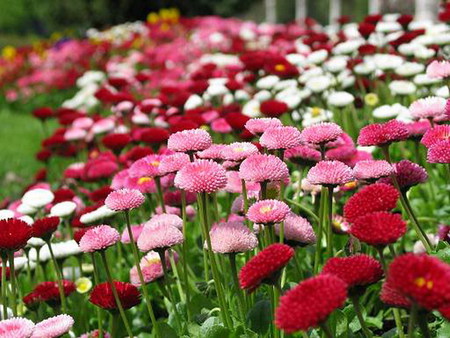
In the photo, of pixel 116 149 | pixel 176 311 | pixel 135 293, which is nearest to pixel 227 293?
pixel 176 311

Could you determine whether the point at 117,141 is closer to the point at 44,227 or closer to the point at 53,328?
the point at 44,227

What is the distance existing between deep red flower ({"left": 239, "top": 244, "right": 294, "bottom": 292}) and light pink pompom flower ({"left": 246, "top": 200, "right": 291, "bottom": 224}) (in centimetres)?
18

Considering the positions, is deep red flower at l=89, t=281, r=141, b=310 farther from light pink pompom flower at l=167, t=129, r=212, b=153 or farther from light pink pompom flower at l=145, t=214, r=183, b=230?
light pink pompom flower at l=167, t=129, r=212, b=153

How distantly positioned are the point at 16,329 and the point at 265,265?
527 mm

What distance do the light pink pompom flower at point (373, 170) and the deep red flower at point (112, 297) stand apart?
619 mm

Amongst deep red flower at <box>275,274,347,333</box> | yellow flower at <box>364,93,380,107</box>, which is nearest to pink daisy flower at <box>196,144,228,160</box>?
deep red flower at <box>275,274,347,333</box>

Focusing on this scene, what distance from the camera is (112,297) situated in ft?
5.37

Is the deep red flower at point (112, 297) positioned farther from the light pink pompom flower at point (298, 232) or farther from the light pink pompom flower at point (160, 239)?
the light pink pompom flower at point (298, 232)

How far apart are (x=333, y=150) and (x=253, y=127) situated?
0.54 metres

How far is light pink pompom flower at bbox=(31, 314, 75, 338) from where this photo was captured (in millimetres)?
1449

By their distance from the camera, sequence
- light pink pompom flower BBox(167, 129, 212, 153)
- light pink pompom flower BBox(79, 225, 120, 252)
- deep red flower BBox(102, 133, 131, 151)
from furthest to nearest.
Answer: deep red flower BBox(102, 133, 131, 151), light pink pompom flower BBox(167, 129, 212, 153), light pink pompom flower BBox(79, 225, 120, 252)

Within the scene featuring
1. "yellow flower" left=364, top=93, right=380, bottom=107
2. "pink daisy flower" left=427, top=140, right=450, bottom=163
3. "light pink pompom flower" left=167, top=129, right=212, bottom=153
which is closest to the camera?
"pink daisy flower" left=427, top=140, right=450, bottom=163

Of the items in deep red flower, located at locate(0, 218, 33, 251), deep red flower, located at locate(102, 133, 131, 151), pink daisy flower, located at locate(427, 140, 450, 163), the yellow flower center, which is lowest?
deep red flower, located at locate(102, 133, 131, 151)

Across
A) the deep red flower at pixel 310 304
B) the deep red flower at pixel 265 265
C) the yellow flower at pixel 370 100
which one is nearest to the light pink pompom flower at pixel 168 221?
the deep red flower at pixel 265 265
